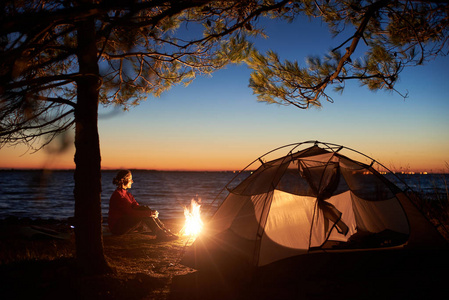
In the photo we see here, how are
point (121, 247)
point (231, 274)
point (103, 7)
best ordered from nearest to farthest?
point (103, 7), point (231, 274), point (121, 247)

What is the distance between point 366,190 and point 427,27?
2.80m

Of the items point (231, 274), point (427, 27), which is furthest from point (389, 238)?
point (427, 27)

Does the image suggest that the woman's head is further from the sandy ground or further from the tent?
the tent

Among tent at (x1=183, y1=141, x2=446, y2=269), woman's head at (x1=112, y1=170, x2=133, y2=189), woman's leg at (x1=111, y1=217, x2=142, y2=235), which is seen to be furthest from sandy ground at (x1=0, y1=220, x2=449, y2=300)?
woman's head at (x1=112, y1=170, x2=133, y2=189)

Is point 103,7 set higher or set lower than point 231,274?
higher

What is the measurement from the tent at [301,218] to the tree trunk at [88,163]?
1.50 metres

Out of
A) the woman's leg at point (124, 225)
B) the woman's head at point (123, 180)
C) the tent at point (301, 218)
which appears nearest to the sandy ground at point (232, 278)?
the tent at point (301, 218)

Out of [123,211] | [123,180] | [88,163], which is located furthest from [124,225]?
[88,163]

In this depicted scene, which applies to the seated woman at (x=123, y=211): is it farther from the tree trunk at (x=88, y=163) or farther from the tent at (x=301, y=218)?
the tree trunk at (x=88, y=163)

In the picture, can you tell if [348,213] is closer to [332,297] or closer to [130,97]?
[332,297]

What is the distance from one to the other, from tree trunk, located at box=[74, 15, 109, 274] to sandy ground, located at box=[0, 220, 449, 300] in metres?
0.32

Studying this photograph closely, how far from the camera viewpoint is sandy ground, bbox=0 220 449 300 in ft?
12.5

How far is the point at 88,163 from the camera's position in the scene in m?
4.19

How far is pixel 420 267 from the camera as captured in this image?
4855 mm
